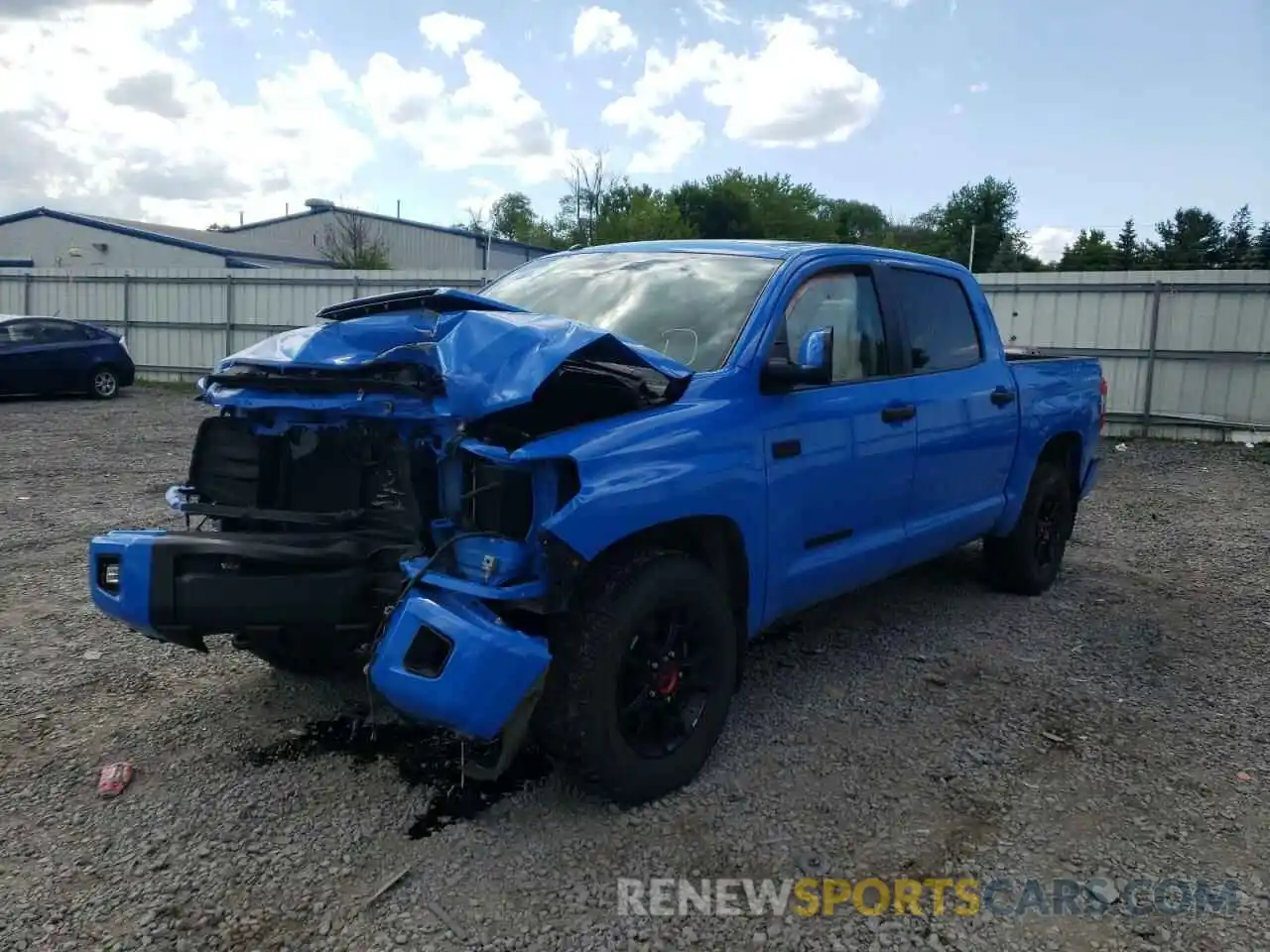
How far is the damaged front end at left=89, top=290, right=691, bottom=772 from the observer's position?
114 inches

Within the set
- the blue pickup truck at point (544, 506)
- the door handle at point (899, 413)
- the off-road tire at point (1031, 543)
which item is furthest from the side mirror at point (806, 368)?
the off-road tire at point (1031, 543)

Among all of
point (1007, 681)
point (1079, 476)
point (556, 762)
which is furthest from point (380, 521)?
point (1079, 476)

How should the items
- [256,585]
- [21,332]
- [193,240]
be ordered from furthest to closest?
[193,240], [21,332], [256,585]

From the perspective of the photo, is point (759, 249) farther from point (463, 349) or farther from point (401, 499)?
point (401, 499)

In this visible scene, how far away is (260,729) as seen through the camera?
12.6 feet

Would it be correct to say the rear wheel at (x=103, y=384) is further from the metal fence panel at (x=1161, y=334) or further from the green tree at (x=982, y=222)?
the green tree at (x=982, y=222)

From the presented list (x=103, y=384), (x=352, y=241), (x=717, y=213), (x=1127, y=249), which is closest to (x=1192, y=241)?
(x=1127, y=249)

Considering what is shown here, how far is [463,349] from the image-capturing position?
3.01 meters

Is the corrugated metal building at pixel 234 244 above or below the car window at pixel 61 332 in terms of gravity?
above

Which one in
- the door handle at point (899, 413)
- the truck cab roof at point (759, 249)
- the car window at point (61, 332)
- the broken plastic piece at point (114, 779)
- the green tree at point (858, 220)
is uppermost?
the green tree at point (858, 220)

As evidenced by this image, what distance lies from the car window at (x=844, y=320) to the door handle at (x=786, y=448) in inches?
15.9

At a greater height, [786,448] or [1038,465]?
[786,448]

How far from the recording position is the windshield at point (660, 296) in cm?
383

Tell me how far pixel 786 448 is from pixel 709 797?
4.14 feet
